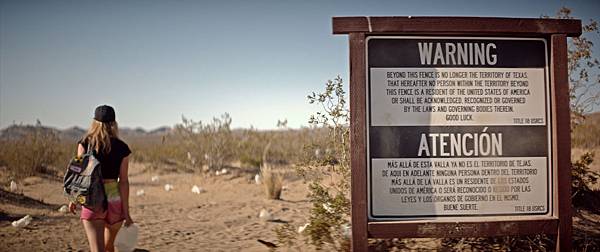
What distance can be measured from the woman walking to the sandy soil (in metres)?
1.99

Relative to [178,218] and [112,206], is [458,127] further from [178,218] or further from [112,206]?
[178,218]

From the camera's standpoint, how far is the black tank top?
141 inches

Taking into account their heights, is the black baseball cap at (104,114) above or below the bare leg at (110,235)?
above

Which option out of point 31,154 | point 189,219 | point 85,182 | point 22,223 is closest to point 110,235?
point 85,182

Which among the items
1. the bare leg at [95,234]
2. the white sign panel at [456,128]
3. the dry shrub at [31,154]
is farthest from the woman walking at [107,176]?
the dry shrub at [31,154]

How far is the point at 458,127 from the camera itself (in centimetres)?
356

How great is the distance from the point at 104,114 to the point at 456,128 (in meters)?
3.12

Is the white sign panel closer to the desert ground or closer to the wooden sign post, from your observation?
the wooden sign post

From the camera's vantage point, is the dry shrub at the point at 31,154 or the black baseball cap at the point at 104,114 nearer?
the black baseball cap at the point at 104,114

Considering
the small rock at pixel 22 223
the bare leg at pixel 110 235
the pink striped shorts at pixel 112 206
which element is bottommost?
the small rock at pixel 22 223

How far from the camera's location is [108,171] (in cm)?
362

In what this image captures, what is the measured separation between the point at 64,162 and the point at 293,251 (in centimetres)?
1330

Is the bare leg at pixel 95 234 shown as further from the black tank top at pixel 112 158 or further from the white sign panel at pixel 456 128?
the white sign panel at pixel 456 128

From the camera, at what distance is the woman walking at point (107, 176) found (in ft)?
11.6
